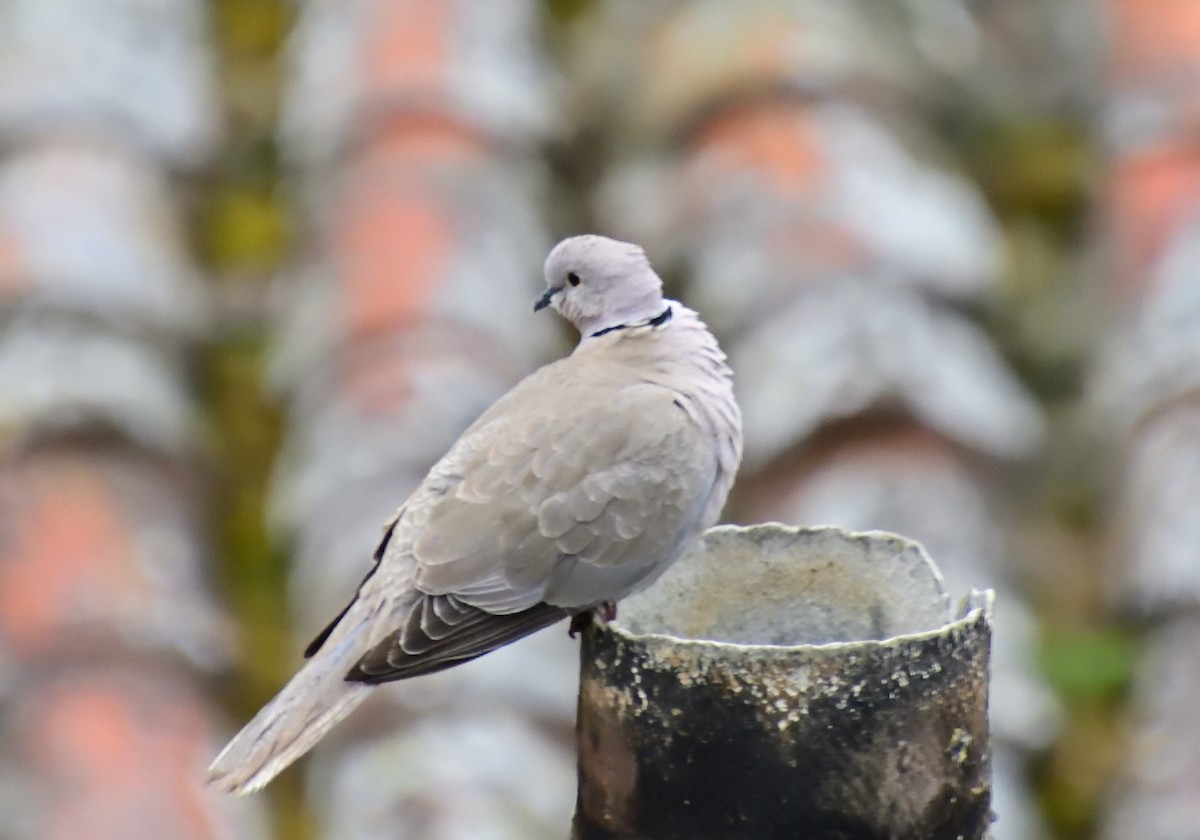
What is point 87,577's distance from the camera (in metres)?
3.10

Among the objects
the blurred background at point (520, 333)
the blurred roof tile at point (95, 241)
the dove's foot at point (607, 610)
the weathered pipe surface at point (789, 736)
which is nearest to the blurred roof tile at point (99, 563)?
the blurred background at point (520, 333)

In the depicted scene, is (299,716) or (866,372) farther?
(866,372)

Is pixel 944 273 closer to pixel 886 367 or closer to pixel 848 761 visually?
pixel 886 367

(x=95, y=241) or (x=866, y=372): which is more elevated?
(x=866, y=372)

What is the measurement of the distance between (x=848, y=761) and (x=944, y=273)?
73.5 inches

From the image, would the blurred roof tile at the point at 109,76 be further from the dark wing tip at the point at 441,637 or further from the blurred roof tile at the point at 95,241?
the dark wing tip at the point at 441,637

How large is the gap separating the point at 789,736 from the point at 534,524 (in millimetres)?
578

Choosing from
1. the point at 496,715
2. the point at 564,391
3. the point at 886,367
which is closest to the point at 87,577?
the point at 496,715

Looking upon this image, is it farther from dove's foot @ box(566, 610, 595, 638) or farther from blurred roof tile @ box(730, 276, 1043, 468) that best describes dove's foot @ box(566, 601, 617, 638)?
blurred roof tile @ box(730, 276, 1043, 468)

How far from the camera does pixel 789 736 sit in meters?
1.83

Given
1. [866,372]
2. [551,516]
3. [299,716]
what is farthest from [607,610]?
[866,372]

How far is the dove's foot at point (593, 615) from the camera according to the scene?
2174 mm

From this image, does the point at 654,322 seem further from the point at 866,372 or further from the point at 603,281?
the point at 866,372

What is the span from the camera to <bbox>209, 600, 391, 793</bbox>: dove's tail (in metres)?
2.14
